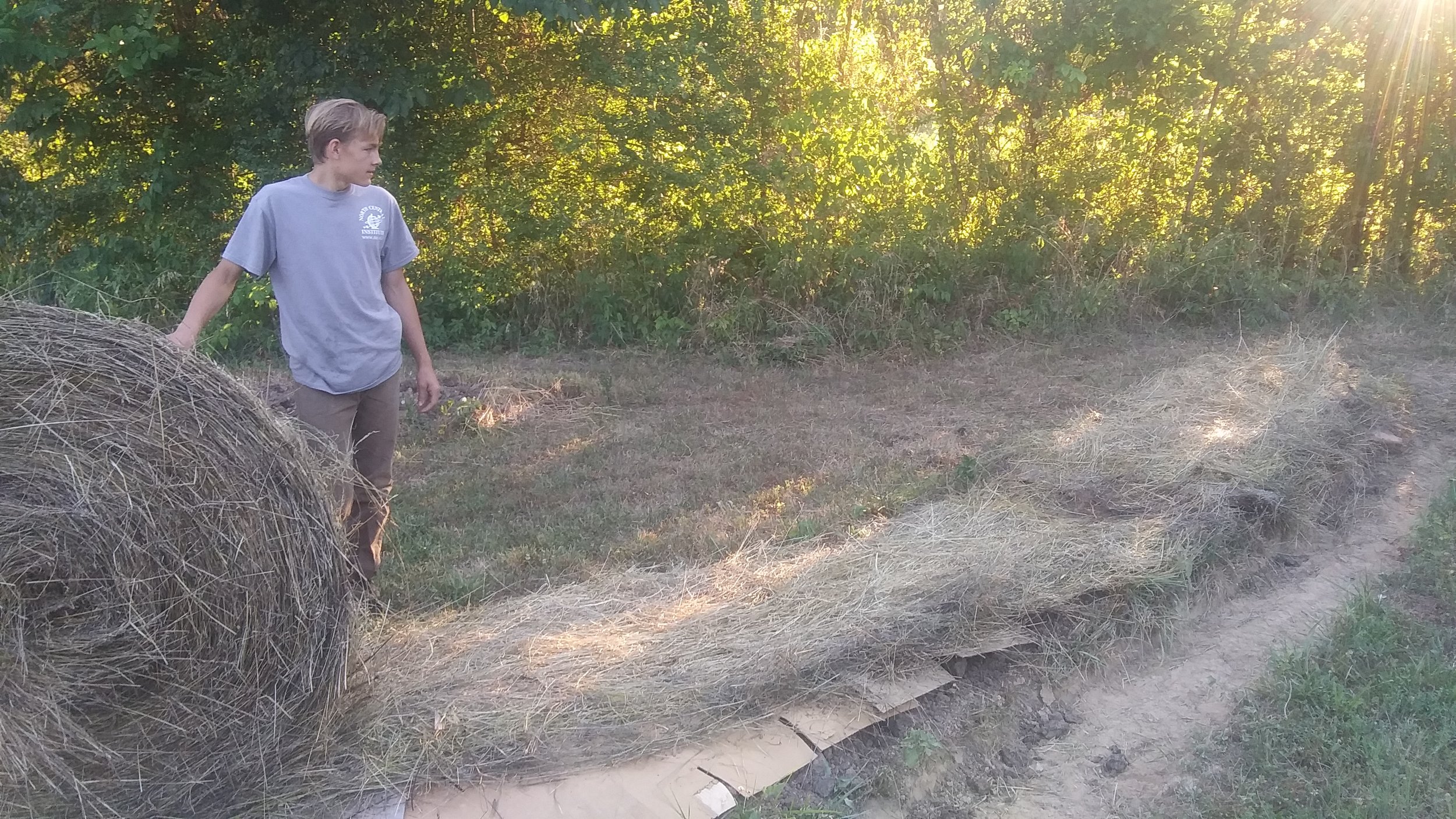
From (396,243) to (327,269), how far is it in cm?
31

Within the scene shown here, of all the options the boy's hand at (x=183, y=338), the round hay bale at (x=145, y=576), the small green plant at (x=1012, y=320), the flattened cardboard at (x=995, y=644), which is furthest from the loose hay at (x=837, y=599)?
the small green plant at (x=1012, y=320)

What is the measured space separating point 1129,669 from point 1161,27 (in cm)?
692

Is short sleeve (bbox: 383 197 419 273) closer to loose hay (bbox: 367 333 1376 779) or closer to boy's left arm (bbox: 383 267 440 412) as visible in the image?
boy's left arm (bbox: 383 267 440 412)

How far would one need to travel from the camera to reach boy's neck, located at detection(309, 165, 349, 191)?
10.6ft

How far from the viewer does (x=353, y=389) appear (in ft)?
11.3

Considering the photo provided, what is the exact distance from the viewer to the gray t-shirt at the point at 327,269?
3.19 m

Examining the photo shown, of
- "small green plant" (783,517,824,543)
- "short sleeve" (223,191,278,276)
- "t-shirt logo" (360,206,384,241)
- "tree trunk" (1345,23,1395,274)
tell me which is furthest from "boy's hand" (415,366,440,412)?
"tree trunk" (1345,23,1395,274)

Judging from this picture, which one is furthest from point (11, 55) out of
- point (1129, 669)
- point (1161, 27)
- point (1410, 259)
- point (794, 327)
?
point (1410, 259)

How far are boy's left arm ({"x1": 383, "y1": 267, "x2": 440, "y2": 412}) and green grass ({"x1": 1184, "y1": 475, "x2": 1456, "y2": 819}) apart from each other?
2.95m

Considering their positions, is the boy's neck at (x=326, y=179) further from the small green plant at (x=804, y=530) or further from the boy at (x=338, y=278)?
the small green plant at (x=804, y=530)

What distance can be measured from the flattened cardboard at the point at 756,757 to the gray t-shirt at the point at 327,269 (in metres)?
1.70

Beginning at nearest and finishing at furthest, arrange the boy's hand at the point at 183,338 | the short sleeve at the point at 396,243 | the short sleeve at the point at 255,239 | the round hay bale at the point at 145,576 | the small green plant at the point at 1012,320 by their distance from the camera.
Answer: the round hay bale at the point at 145,576, the boy's hand at the point at 183,338, the short sleeve at the point at 255,239, the short sleeve at the point at 396,243, the small green plant at the point at 1012,320

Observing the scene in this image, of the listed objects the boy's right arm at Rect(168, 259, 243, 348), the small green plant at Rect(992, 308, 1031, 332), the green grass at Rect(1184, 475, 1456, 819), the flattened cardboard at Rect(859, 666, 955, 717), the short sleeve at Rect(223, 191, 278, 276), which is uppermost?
the short sleeve at Rect(223, 191, 278, 276)

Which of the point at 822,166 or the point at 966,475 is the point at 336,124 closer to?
the point at 966,475
